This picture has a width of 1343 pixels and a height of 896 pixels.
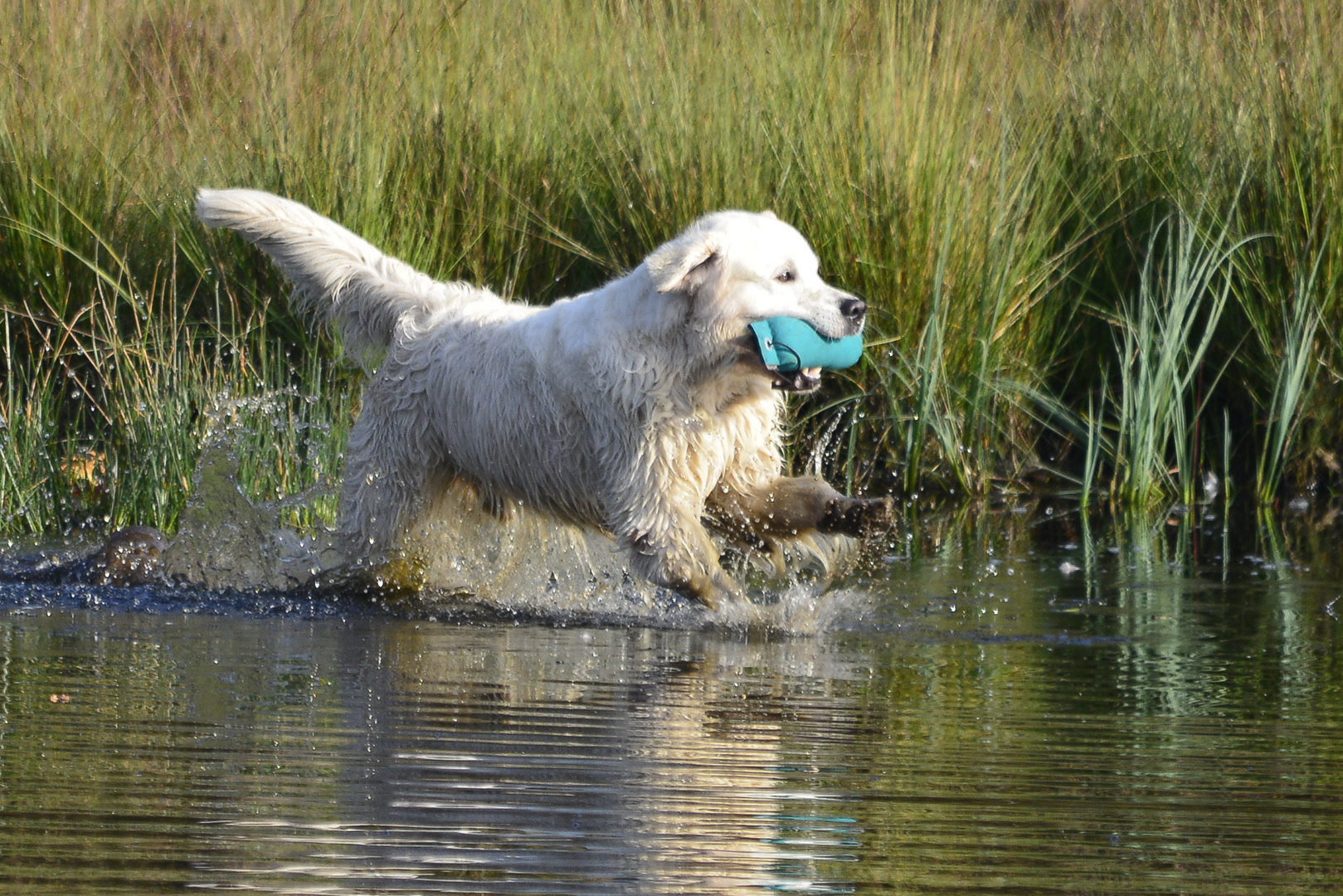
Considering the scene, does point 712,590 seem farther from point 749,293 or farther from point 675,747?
point 675,747

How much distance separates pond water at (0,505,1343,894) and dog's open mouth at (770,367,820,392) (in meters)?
0.73

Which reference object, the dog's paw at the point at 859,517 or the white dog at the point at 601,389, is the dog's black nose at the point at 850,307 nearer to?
the white dog at the point at 601,389

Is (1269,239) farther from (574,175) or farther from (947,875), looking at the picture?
(947,875)

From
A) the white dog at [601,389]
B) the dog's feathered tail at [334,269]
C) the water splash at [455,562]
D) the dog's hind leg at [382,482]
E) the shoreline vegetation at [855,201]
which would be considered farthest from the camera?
the shoreline vegetation at [855,201]

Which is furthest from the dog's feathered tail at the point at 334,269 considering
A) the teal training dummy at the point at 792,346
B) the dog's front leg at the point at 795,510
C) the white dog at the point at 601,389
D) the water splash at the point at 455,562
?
the teal training dummy at the point at 792,346

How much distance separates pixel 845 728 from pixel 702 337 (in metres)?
1.75

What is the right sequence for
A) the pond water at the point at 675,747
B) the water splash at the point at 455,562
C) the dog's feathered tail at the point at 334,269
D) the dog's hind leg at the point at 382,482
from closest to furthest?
the pond water at the point at 675,747 → the water splash at the point at 455,562 → the dog's hind leg at the point at 382,482 → the dog's feathered tail at the point at 334,269

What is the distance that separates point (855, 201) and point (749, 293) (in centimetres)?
274

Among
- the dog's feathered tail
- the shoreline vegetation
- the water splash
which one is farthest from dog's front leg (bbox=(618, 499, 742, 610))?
the shoreline vegetation

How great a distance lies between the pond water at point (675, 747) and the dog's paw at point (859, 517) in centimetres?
29

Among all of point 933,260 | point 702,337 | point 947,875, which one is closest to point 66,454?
point 702,337

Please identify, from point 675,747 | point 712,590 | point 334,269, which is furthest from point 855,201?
point 675,747

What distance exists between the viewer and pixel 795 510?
5289 mm

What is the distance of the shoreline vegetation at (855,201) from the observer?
7633mm
